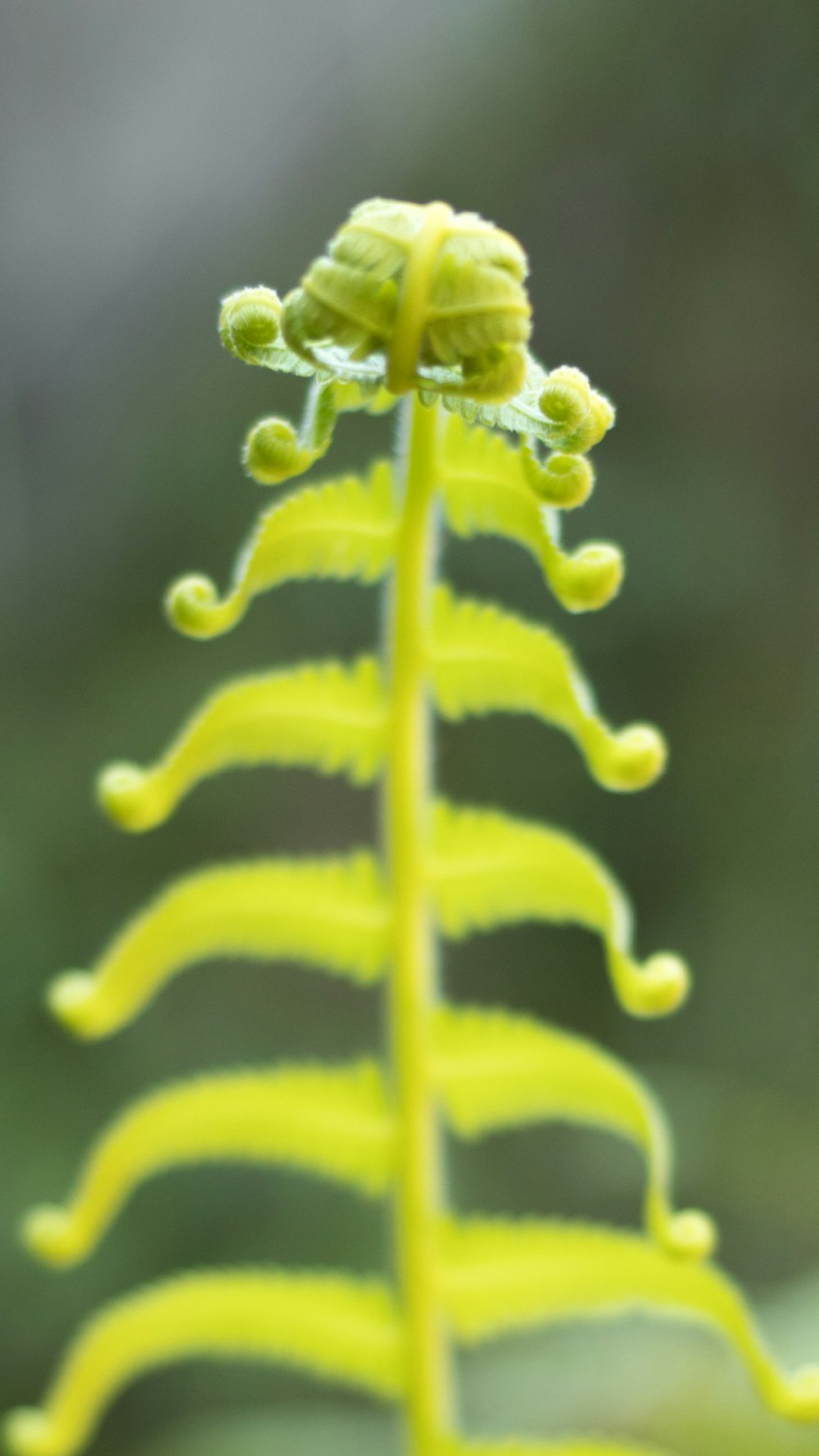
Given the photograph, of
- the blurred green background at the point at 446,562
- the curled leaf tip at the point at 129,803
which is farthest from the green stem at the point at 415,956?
the blurred green background at the point at 446,562

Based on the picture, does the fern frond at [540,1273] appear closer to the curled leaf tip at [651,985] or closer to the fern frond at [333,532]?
the curled leaf tip at [651,985]

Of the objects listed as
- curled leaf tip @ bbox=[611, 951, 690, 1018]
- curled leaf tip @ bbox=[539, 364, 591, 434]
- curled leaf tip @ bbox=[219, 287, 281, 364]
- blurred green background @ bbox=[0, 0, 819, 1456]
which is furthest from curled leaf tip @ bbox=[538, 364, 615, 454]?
blurred green background @ bbox=[0, 0, 819, 1456]

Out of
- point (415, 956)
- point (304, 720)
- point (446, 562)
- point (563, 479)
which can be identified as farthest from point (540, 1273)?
point (446, 562)

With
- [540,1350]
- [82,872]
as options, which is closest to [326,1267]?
[540,1350]

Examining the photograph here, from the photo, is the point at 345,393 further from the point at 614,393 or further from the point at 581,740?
the point at 614,393

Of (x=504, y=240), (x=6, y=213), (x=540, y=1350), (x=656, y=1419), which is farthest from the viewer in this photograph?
(x=6, y=213)

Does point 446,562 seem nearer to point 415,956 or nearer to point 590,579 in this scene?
point 415,956
